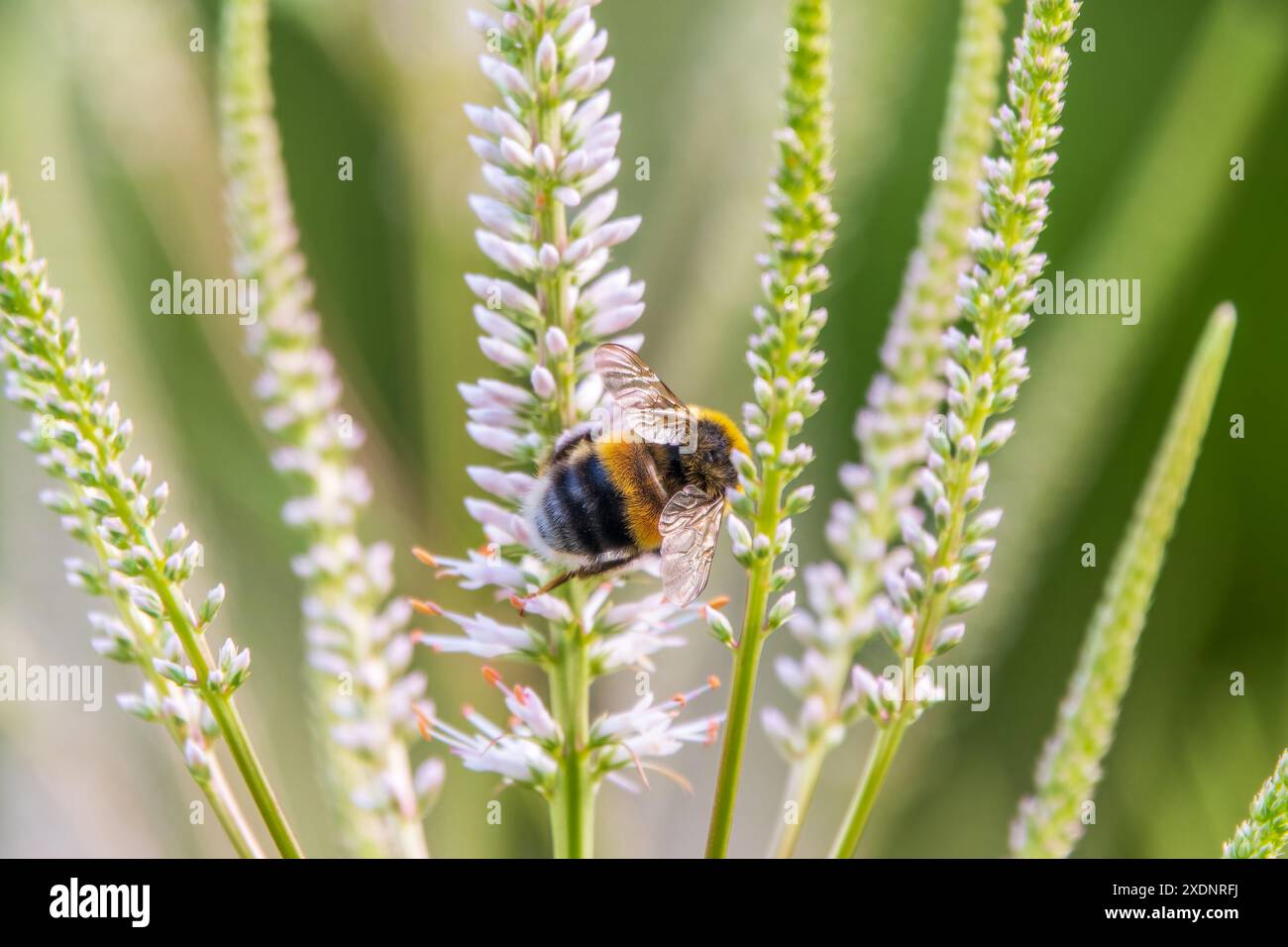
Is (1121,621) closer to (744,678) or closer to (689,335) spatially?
(744,678)

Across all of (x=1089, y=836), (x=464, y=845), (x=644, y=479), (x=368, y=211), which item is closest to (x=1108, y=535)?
(x=1089, y=836)

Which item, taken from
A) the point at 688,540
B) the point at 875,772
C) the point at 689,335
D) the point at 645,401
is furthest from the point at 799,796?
the point at 689,335

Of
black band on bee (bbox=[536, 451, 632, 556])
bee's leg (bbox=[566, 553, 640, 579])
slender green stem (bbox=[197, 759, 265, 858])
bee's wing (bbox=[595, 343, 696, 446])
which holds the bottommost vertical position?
slender green stem (bbox=[197, 759, 265, 858])

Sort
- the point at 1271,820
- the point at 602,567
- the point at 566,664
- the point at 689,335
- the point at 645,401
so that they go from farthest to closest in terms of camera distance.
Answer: the point at 689,335 < the point at 645,401 < the point at 602,567 < the point at 566,664 < the point at 1271,820

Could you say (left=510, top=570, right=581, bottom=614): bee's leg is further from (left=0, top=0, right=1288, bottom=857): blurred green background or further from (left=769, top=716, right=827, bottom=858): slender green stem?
(left=0, top=0, right=1288, bottom=857): blurred green background

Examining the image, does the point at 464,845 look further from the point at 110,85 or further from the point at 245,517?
the point at 110,85

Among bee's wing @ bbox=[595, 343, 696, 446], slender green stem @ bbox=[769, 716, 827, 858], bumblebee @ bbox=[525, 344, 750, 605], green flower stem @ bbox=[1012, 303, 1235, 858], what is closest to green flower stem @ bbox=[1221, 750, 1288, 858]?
green flower stem @ bbox=[1012, 303, 1235, 858]

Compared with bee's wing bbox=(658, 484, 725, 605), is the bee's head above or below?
above
